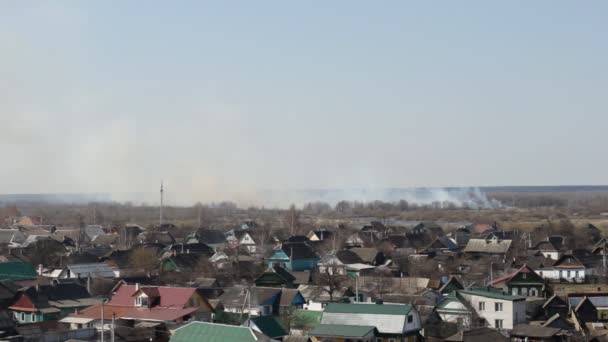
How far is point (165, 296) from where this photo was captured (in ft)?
82.9

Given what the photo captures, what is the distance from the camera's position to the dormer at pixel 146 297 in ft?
82.4

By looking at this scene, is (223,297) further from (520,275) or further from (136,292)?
(520,275)

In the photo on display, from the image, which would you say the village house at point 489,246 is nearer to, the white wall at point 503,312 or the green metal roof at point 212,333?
the white wall at point 503,312

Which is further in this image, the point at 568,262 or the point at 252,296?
the point at 568,262

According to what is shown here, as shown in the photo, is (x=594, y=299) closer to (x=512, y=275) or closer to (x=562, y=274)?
(x=512, y=275)

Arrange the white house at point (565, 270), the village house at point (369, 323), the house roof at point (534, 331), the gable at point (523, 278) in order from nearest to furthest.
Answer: the village house at point (369, 323)
the house roof at point (534, 331)
the gable at point (523, 278)
the white house at point (565, 270)

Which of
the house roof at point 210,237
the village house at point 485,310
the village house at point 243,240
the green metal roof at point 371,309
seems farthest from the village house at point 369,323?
the house roof at point 210,237

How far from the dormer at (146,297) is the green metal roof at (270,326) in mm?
3869

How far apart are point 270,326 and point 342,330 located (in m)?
1.72

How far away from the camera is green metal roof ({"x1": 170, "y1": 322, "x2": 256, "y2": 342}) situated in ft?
63.9

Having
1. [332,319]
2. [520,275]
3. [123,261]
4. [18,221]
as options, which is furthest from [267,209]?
[332,319]

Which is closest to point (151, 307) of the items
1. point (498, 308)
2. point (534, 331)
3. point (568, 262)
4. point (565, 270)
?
point (498, 308)

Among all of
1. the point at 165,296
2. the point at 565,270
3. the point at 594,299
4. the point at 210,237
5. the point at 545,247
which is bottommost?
the point at 594,299

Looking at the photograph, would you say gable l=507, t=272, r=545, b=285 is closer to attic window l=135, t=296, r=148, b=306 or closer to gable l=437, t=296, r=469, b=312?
gable l=437, t=296, r=469, b=312
